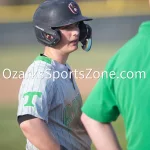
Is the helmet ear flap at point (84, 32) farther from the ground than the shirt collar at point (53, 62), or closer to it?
farther from the ground

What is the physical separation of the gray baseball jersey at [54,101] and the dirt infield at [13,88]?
3.41 m

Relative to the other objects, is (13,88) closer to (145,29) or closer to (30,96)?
(30,96)

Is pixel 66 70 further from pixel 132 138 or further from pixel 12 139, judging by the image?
pixel 12 139

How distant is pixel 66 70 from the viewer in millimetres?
2311

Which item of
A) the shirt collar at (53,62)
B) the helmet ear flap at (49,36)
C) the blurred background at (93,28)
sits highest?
the helmet ear flap at (49,36)

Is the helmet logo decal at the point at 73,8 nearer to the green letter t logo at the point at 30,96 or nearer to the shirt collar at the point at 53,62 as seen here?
the shirt collar at the point at 53,62

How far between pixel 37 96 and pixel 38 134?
16 centimetres

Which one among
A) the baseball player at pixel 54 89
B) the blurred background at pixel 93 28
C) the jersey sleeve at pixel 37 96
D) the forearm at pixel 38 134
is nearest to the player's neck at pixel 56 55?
the baseball player at pixel 54 89

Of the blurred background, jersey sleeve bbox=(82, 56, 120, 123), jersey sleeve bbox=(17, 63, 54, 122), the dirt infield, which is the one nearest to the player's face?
jersey sleeve bbox=(17, 63, 54, 122)

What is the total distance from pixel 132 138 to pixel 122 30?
28.1ft

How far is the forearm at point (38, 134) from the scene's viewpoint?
2.06 meters

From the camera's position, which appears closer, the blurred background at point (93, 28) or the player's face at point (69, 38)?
the player's face at point (69, 38)

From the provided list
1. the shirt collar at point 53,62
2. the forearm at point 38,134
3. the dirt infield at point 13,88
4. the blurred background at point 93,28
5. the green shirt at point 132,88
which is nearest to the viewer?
the green shirt at point 132,88

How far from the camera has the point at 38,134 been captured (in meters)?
2.06
